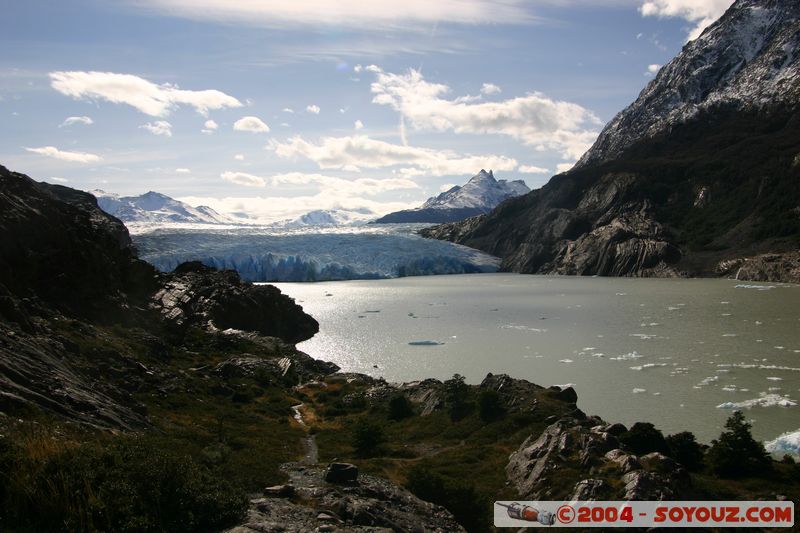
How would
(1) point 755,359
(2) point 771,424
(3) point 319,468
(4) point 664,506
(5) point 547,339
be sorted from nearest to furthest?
(4) point 664,506, (3) point 319,468, (2) point 771,424, (1) point 755,359, (5) point 547,339

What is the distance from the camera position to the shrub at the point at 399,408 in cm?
3847

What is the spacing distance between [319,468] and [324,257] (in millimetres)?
159898

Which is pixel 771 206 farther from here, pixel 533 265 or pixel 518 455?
pixel 518 455

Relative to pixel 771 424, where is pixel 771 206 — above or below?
above

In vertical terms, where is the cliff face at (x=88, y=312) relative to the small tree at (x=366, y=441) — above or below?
above

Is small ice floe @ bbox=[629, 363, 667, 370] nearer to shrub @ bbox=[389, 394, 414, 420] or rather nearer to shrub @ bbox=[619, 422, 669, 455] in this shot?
shrub @ bbox=[389, 394, 414, 420]

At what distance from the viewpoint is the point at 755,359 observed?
50.6 meters

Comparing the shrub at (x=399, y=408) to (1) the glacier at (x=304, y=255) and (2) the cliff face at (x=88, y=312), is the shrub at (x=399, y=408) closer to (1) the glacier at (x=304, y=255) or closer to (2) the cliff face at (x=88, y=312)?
(2) the cliff face at (x=88, y=312)

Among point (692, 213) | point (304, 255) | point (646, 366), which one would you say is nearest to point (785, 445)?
point (646, 366)

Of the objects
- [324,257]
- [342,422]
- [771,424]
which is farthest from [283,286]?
[771,424]

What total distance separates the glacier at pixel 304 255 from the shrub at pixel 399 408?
13473cm

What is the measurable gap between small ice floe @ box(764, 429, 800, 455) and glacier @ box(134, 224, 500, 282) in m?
147

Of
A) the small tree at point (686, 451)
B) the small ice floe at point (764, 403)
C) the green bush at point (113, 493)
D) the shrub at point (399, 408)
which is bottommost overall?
the shrub at point (399, 408)

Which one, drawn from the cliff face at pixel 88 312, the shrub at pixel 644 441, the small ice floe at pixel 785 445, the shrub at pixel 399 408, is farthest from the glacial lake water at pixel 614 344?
the shrub at pixel 399 408
